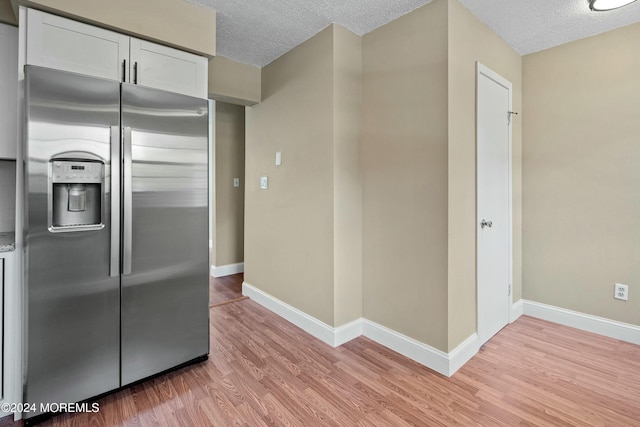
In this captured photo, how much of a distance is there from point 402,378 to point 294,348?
0.85 meters

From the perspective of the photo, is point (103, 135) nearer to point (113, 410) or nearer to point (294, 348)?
point (113, 410)

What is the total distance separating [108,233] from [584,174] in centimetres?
366

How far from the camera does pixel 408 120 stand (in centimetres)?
232

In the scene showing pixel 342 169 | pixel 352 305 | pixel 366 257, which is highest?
pixel 342 169

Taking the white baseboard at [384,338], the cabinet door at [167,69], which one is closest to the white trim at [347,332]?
the white baseboard at [384,338]

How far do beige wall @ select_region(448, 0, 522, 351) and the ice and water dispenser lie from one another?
2.16 metres

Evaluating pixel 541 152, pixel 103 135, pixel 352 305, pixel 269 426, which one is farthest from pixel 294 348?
pixel 541 152

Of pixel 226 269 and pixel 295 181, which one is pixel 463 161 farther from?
pixel 226 269

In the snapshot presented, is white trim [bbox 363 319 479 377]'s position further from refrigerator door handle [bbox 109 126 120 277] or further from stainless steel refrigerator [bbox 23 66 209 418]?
refrigerator door handle [bbox 109 126 120 277]

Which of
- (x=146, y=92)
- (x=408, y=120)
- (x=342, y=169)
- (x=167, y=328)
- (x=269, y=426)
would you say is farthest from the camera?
(x=342, y=169)

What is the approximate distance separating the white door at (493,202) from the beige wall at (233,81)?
2138mm

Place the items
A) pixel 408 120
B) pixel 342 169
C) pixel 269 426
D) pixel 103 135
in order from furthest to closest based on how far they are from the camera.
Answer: pixel 342 169, pixel 408 120, pixel 103 135, pixel 269 426

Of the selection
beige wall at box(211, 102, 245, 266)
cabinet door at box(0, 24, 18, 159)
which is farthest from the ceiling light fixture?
beige wall at box(211, 102, 245, 266)

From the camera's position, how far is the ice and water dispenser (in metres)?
1.64
